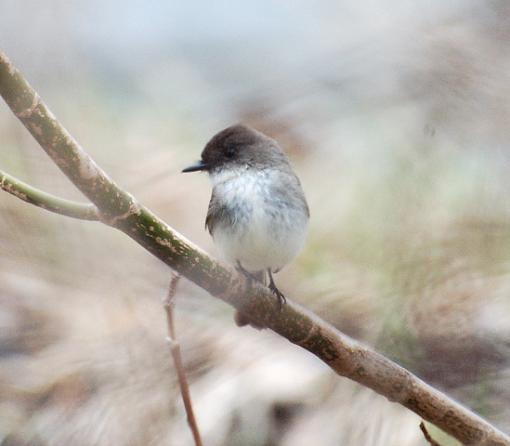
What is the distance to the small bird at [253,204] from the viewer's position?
139 inches

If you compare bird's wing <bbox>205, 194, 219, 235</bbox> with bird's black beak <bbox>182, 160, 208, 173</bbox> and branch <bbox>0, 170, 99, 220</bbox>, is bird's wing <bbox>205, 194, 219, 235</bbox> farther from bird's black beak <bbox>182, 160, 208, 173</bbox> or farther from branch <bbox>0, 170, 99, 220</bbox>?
branch <bbox>0, 170, 99, 220</bbox>

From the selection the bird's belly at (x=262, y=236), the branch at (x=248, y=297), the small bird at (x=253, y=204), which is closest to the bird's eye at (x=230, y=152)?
the small bird at (x=253, y=204)

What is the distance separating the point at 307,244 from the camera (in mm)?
5340

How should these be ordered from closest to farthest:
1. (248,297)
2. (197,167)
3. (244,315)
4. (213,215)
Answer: (248,297) → (244,315) → (213,215) → (197,167)

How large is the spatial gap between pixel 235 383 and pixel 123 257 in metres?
1.21

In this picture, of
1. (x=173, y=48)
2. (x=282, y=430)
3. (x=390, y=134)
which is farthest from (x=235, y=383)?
(x=173, y=48)

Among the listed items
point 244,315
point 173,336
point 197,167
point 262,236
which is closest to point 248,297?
point 244,315

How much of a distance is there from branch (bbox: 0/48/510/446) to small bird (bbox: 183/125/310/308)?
623mm

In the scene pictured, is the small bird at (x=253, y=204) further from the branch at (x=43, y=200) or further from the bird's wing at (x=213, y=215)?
the branch at (x=43, y=200)

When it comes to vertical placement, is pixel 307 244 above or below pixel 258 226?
above

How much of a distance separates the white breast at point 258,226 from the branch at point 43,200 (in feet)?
4.33

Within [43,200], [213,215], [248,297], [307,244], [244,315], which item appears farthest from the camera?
[307,244]

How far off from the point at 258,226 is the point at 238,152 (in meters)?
0.53

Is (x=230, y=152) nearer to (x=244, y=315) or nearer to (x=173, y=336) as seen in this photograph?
(x=244, y=315)
